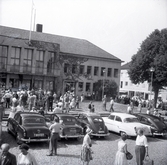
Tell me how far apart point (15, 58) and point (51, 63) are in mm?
→ 5736

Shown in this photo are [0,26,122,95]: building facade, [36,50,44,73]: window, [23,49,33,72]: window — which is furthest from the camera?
[36,50,44,73]: window

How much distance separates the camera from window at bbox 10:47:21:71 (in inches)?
1405

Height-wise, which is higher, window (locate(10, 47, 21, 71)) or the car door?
window (locate(10, 47, 21, 71))

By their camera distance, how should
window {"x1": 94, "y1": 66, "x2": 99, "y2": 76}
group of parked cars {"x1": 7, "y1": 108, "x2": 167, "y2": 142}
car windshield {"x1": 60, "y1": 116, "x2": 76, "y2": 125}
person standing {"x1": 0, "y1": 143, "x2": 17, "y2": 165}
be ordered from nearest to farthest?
person standing {"x1": 0, "y1": 143, "x2": 17, "y2": 165}, group of parked cars {"x1": 7, "y1": 108, "x2": 167, "y2": 142}, car windshield {"x1": 60, "y1": 116, "x2": 76, "y2": 125}, window {"x1": 94, "y1": 66, "x2": 99, "y2": 76}

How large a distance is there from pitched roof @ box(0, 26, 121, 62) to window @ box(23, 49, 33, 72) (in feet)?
15.3

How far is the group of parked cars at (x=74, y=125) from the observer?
39.0ft

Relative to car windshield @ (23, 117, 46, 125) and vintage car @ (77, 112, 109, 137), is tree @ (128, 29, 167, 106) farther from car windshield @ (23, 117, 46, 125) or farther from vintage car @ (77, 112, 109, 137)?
car windshield @ (23, 117, 46, 125)

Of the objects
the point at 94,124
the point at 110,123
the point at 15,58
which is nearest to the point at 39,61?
the point at 15,58

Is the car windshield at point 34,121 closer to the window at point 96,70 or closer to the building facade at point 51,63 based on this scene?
the building facade at point 51,63

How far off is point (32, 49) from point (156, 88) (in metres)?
19.1

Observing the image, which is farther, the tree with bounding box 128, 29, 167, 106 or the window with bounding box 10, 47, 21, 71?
the window with bounding box 10, 47, 21, 71

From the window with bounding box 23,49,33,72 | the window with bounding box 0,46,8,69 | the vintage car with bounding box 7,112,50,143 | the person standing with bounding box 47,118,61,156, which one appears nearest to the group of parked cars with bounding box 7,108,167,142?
the vintage car with bounding box 7,112,50,143

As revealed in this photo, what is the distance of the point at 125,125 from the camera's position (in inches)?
618

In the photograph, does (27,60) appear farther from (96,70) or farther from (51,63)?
(96,70)
